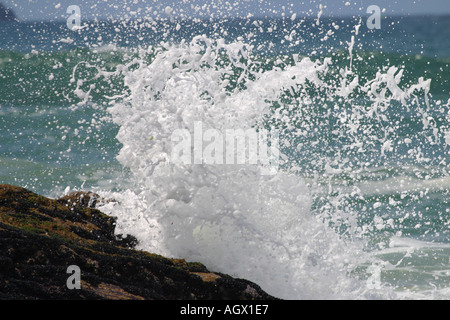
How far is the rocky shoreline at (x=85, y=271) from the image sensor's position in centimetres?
240

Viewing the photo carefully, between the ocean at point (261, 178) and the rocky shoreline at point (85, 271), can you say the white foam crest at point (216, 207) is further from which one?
the rocky shoreline at point (85, 271)

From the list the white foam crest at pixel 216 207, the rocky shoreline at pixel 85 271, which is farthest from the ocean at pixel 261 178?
the rocky shoreline at pixel 85 271

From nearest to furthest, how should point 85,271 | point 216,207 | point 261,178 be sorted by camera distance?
point 85,271
point 216,207
point 261,178

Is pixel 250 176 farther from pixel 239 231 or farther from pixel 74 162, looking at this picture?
pixel 74 162

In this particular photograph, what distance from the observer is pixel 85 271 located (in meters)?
2.63

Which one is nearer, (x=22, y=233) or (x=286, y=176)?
(x=22, y=233)

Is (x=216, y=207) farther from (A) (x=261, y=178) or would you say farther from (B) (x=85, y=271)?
(B) (x=85, y=271)

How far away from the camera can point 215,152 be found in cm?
389

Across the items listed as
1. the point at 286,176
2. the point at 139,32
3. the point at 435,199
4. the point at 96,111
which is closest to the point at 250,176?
the point at 286,176

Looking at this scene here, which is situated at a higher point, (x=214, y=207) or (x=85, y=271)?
(x=214, y=207)

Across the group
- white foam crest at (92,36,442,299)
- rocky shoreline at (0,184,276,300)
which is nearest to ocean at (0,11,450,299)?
white foam crest at (92,36,442,299)

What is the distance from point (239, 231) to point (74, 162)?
5.15 m

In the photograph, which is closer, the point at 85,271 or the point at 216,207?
the point at 85,271

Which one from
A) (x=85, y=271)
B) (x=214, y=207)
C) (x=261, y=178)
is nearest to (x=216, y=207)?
(x=214, y=207)
